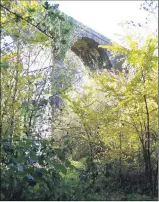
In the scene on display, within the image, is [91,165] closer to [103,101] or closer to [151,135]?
[151,135]

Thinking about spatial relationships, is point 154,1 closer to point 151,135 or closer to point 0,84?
point 151,135

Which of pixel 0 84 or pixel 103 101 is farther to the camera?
pixel 103 101

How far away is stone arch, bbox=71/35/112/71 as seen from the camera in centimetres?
433

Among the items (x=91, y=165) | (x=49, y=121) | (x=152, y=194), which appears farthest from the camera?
(x=49, y=121)

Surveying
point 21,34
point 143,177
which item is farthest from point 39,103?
point 143,177

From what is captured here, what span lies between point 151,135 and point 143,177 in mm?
386

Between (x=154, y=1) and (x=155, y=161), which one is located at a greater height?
(x=154, y=1)

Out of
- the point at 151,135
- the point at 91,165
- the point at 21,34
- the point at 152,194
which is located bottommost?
the point at 152,194

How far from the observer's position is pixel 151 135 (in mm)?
2418

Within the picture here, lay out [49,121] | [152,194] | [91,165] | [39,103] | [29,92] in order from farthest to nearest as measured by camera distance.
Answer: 1. [49,121]
2. [39,103]
3. [29,92]
4. [152,194]
5. [91,165]

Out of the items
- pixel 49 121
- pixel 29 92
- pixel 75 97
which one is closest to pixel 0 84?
pixel 29 92

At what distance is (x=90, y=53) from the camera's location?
15.6ft

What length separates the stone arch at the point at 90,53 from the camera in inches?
170

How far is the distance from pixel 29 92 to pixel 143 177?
4.03 ft
